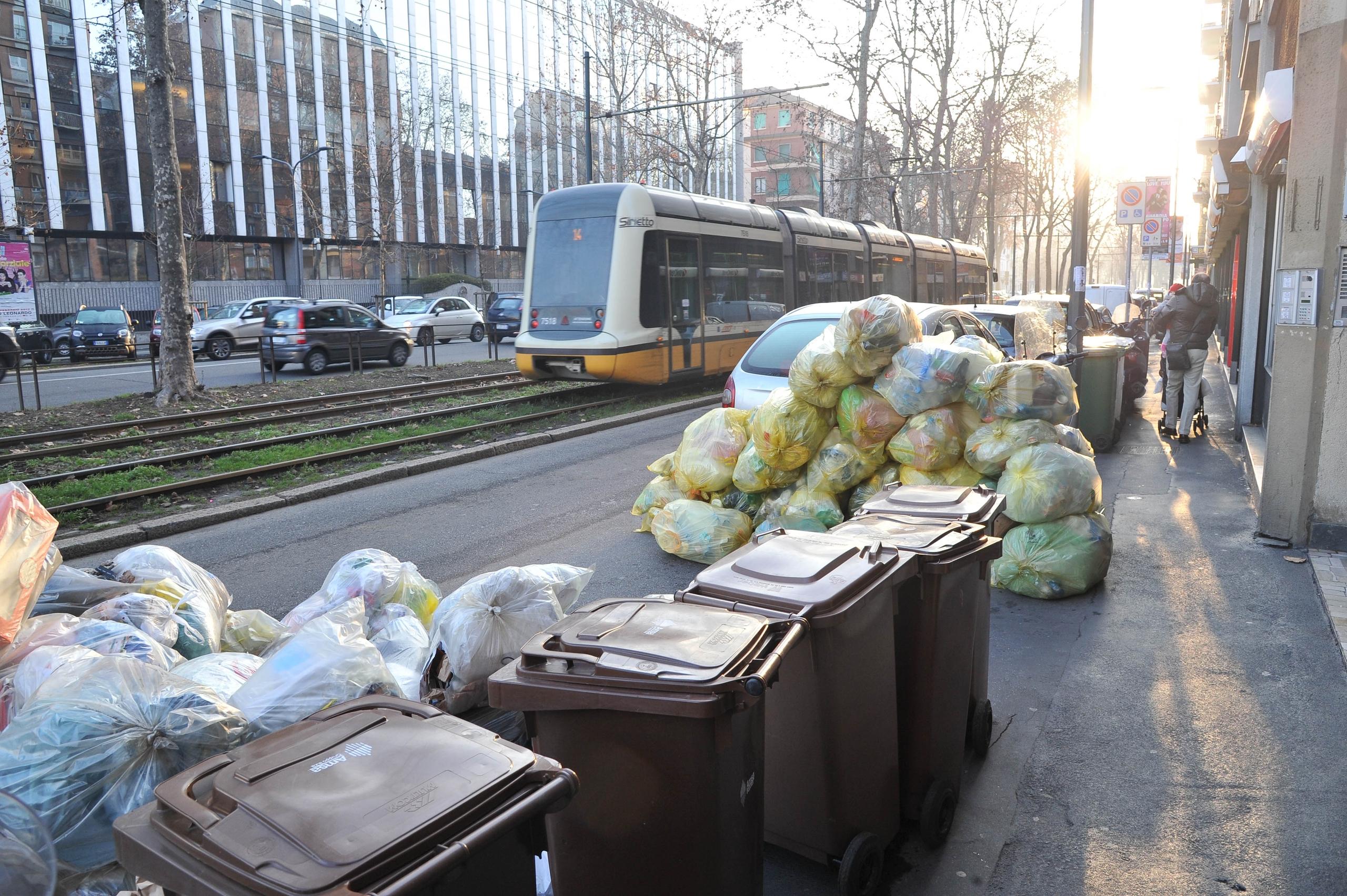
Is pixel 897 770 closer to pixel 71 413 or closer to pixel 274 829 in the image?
pixel 274 829

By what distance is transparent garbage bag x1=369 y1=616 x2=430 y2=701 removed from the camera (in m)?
3.83

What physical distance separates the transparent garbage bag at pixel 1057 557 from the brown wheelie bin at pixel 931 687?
2.52m

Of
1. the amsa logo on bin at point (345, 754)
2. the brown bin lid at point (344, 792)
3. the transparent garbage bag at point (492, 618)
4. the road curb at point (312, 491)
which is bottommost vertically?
the road curb at point (312, 491)

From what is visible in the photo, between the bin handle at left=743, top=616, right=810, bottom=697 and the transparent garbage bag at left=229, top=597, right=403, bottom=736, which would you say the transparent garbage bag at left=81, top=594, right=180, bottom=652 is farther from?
the bin handle at left=743, top=616, right=810, bottom=697

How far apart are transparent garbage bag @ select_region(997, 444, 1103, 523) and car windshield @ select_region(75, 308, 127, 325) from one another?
27630mm

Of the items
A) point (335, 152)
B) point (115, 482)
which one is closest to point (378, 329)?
point (115, 482)

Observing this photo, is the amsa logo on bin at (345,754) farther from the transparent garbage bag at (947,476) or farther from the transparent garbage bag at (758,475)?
the transparent garbage bag at (758,475)

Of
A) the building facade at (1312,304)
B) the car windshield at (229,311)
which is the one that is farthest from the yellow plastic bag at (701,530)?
the car windshield at (229,311)

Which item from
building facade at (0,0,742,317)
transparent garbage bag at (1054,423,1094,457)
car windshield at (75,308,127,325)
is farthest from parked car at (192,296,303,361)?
transparent garbage bag at (1054,423,1094,457)

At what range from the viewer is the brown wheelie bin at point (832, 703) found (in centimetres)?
276

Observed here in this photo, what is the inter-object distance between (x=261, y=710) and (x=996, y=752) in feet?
9.07

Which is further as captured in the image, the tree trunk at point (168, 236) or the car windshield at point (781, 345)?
the tree trunk at point (168, 236)

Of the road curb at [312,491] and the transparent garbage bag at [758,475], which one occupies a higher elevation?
the transparent garbage bag at [758,475]

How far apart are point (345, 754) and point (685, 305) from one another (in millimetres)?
13740
